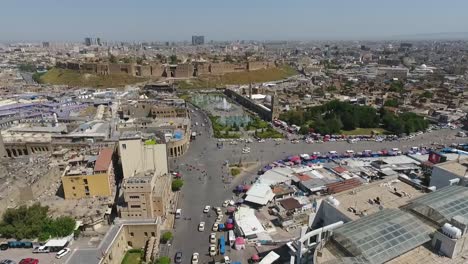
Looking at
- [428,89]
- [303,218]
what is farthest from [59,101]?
[428,89]

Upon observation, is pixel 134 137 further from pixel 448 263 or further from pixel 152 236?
pixel 448 263

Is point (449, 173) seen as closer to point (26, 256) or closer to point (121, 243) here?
point (121, 243)

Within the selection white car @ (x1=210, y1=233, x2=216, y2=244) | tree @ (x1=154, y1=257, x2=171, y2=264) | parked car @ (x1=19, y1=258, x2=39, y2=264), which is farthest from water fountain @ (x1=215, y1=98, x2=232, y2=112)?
parked car @ (x1=19, y1=258, x2=39, y2=264)

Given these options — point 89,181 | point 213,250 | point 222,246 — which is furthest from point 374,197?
point 89,181

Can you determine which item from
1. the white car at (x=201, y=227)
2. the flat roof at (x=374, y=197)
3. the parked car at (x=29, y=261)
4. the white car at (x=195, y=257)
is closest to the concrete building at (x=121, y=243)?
the parked car at (x=29, y=261)

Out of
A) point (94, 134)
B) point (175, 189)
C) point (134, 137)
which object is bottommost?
point (175, 189)

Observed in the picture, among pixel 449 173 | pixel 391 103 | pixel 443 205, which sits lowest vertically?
pixel 391 103

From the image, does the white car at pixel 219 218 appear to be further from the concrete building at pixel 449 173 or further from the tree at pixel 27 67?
the tree at pixel 27 67
